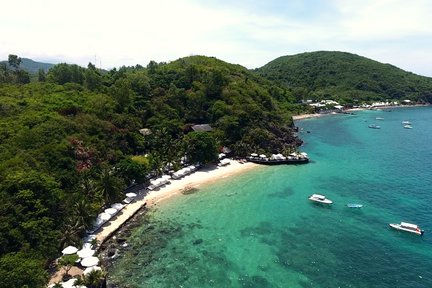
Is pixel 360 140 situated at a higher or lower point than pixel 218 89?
lower

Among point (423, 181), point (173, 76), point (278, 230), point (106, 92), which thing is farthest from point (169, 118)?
point (423, 181)

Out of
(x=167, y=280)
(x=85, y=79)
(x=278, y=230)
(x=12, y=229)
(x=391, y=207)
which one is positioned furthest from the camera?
(x=85, y=79)

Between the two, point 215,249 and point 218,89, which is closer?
point 215,249

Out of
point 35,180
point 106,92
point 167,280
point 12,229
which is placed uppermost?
point 106,92

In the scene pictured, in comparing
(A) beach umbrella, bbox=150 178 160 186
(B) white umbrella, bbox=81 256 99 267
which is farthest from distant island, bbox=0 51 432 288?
(B) white umbrella, bbox=81 256 99 267

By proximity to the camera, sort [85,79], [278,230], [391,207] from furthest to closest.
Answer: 1. [85,79]
2. [391,207]
3. [278,230]

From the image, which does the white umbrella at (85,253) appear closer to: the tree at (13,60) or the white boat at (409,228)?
the white boat at (409,228)

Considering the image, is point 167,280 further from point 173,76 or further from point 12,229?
point 173,76
